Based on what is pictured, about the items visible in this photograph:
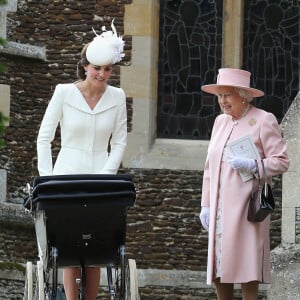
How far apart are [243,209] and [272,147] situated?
48cm

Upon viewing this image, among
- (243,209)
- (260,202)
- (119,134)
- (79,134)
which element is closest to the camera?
(260,202)

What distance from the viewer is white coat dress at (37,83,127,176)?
10.7 metres

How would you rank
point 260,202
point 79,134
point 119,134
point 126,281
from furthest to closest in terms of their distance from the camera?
1. point 119,134
2. point 79,134
3. point 260,202
4. point 126,281

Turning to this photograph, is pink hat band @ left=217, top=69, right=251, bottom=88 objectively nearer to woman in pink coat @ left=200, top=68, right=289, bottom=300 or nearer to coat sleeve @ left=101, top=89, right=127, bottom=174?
woman in pink coat @ left=200, top=68, right=289, bottom=300

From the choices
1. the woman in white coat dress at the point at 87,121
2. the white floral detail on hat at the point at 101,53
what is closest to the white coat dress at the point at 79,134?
the woman in white coat dress at the point at 87,121

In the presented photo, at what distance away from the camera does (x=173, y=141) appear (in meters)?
16.2

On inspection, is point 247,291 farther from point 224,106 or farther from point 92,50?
point 92,50

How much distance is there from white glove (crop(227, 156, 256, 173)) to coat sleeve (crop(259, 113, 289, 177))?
62 mm

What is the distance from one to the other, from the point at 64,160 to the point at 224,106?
3.89 feet

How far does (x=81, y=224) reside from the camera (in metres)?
10.1

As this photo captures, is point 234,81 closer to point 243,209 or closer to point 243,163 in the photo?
point 243,163

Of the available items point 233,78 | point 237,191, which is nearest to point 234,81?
point 233,78

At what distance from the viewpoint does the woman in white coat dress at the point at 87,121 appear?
34.9 ft

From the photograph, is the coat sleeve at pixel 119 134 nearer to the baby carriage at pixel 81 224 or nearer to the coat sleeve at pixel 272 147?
the baby carriage at pixel 81 224
